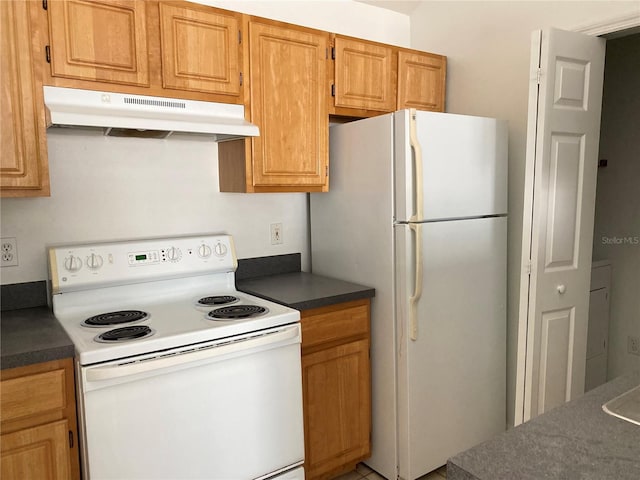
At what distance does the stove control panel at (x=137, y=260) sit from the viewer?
204cm

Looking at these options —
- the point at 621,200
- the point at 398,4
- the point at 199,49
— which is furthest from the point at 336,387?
the point at 621,200

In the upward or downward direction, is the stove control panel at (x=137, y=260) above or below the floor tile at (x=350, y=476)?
above

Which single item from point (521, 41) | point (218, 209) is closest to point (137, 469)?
point (218, 209)

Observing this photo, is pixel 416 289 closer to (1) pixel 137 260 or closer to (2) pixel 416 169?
(2) pixel 416 169

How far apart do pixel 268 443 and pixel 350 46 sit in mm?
1876

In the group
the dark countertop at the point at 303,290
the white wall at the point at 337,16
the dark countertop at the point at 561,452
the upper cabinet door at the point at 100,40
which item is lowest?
the dark countertop at the point at 303,290

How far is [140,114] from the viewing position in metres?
1.92

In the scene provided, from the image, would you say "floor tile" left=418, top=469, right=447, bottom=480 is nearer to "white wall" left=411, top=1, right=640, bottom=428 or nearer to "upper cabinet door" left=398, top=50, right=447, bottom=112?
"white wall" left=411, top=1, right=640, bottom=428

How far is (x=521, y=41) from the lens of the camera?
2537mm

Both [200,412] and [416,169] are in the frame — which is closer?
[200,412]

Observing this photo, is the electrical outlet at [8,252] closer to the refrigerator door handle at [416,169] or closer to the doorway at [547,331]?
the refrigerator door handle at [416,169]

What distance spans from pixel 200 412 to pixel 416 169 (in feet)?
4.27

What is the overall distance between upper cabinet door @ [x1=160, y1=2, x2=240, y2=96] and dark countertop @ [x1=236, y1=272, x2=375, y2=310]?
916mm

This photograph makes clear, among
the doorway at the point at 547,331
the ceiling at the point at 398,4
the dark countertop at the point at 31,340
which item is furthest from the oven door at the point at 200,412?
the ceiling at the point at 398,4
